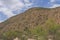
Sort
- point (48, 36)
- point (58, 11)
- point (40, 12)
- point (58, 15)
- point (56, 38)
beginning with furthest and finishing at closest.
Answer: point (40, 12)
point (58, 11)
point (58, 15)
point (48, 36)
point (56, 38)

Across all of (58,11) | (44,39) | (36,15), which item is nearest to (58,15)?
(58,11)

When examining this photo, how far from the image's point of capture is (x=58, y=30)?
8719 centimetres

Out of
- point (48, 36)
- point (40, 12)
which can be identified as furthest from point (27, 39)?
point (40, 12)

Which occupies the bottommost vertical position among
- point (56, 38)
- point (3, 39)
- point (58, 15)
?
point (56, 38)

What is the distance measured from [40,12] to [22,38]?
105 metres

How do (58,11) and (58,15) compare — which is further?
(58,11)

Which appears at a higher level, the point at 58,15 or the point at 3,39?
the point at 58,15

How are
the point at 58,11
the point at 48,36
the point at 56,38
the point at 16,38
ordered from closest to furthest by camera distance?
the point at 56,38 → the point at 48,36 → the point at 16,38 → the point at 58,11

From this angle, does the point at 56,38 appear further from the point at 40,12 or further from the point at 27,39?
the point at 40,12

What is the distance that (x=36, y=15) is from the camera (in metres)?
191

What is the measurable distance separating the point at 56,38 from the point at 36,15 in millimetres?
108913

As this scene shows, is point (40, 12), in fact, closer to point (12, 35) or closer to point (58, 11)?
point (58, 11)

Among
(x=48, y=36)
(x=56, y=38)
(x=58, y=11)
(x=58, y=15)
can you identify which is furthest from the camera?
(x=58, y=11)

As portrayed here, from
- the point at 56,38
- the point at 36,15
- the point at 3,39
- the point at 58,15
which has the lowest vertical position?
the point at 56,38
